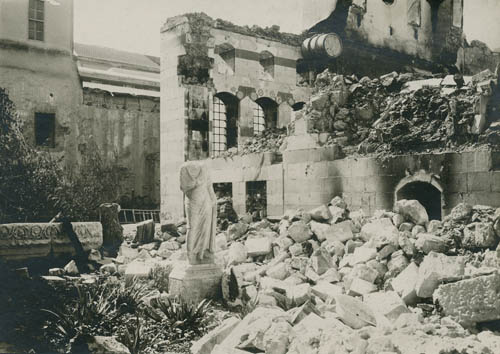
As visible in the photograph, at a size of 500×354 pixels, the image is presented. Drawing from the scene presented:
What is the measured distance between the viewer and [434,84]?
11086 millimetres

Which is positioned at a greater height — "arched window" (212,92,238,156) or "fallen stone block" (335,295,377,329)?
"arched window" (212,92,238,156)

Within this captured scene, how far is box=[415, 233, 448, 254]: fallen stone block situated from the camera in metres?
6.89

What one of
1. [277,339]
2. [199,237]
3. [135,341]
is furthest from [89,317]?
[277,339]

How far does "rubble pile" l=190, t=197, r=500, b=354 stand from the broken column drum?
30cm

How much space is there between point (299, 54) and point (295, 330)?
1386 cm

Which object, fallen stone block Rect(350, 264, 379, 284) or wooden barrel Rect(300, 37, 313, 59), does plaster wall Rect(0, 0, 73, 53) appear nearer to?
wooden barrel Rect(300, 37, 313, 59)

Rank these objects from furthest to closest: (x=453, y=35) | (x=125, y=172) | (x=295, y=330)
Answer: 1. (x=125, y=172)
2. (x=453, y=35)
3. (x=295, y=330)

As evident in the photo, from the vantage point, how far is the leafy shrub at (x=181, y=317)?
20.0 ft

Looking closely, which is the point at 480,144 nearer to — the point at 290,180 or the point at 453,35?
the point at 290,180

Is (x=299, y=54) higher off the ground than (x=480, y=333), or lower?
higher

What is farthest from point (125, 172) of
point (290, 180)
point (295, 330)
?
point (295, 330)

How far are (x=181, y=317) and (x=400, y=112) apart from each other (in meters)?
6.57

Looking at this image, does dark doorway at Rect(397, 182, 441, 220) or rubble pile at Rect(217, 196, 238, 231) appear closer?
dark doorway at Rect(397, 182, 441, 220)

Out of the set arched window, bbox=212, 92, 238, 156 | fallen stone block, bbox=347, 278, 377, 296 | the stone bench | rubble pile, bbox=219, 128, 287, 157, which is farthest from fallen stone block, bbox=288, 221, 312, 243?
arched window, bbox=212, 92, 238, 156
